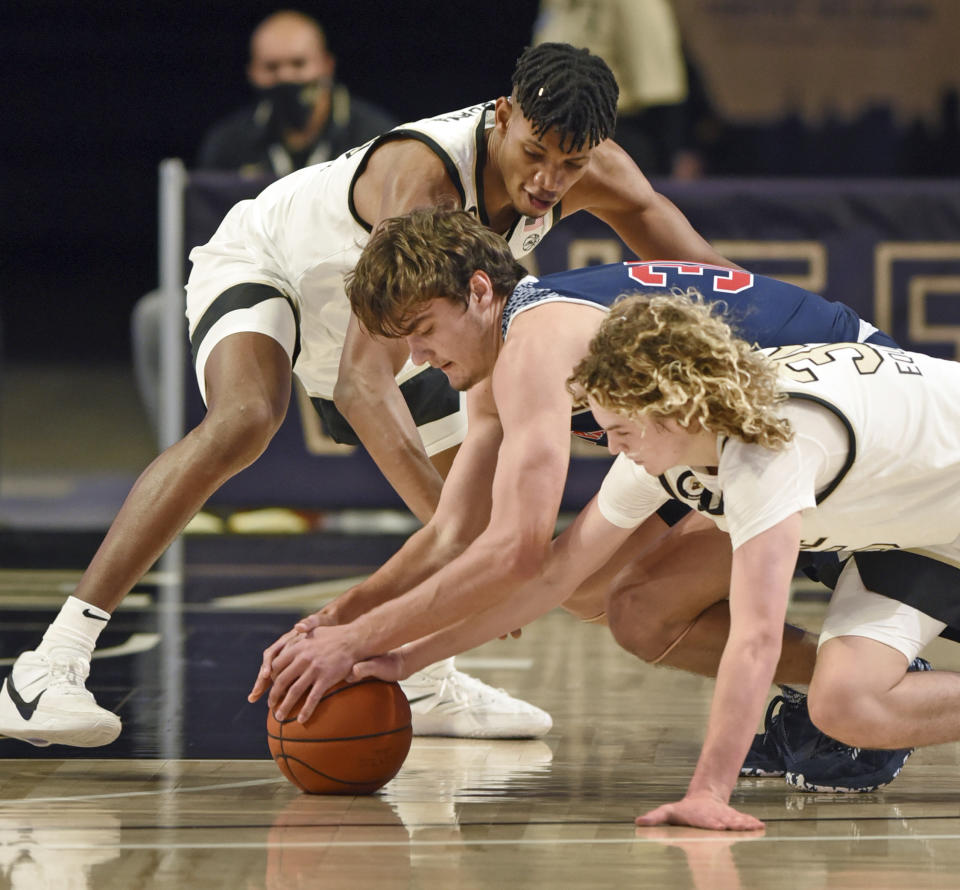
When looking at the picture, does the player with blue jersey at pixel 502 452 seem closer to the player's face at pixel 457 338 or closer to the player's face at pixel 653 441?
the player's face at pixel 457 338

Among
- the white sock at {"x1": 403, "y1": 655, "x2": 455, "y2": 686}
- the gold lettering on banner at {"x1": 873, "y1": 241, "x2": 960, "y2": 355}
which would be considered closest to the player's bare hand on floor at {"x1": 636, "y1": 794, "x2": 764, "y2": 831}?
the white sock at {"x1": 403, "y1": 655, "x2": 455, "y2": 686}

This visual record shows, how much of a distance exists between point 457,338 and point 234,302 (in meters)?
0.93

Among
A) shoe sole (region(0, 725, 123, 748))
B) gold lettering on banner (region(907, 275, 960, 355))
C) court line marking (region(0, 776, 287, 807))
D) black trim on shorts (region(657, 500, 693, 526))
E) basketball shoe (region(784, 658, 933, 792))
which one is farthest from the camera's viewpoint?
gold lettering on banner (region(907, 275, 960, 355))

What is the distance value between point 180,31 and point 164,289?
965cm

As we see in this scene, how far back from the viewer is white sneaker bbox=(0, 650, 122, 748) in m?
3.50

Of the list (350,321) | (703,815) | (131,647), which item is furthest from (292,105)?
(703,815)

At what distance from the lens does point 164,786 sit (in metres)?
3.41

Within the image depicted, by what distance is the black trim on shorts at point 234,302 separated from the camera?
162 inches

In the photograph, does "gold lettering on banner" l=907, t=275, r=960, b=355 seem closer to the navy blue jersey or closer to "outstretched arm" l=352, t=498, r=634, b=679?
the navy blue jersey

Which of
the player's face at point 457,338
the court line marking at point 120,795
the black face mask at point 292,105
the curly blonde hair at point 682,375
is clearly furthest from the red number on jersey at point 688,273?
the black face mask at point 292,105

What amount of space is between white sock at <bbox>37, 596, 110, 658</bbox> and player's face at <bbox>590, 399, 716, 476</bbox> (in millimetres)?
1345

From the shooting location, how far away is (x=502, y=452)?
10.6 feet

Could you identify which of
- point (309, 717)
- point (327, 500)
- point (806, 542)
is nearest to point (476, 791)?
point (309, 717)

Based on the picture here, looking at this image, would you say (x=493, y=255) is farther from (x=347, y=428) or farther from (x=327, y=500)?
(x=327, y=500)
